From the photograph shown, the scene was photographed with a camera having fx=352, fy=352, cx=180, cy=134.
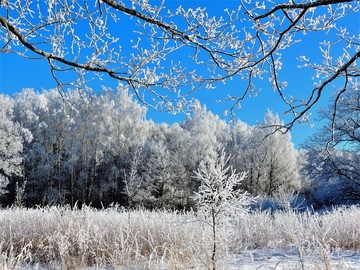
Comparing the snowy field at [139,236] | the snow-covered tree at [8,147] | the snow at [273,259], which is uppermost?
the snow-covered tree at [8,147]

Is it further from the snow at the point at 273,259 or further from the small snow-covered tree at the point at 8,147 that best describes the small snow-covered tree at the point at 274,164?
the snow at the point at 273,259

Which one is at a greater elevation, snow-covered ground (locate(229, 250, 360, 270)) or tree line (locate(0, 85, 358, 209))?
tree line (locate(0, 85, 358, 209))

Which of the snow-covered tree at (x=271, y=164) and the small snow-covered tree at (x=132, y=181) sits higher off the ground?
the snow-covered tree at (x=271, y=164)

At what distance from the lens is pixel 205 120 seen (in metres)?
30.2

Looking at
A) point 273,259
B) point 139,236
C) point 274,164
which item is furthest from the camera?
point 274,164

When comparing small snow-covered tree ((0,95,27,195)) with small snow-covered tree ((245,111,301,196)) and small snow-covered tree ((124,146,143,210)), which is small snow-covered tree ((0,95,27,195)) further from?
small snow-covered tree ((245,111,301,196))

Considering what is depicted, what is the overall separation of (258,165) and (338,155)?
1090cm

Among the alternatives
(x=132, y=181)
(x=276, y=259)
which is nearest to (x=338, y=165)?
(x=132, y=181)

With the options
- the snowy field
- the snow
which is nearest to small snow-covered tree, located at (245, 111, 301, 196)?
the snowy field

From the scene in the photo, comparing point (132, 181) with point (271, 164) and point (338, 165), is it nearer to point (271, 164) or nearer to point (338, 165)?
point (338, 165)

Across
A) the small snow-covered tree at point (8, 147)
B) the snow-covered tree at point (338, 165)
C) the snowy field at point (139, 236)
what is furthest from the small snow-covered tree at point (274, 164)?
the snowy field at point (139, 236)

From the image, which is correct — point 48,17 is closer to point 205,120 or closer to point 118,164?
point 118,164

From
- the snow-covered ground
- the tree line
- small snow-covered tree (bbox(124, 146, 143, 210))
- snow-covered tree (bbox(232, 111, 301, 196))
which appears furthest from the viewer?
snow-covered tree (bbox(232, 111, 301, 196))

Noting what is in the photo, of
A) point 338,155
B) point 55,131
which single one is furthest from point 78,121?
point 338,155
